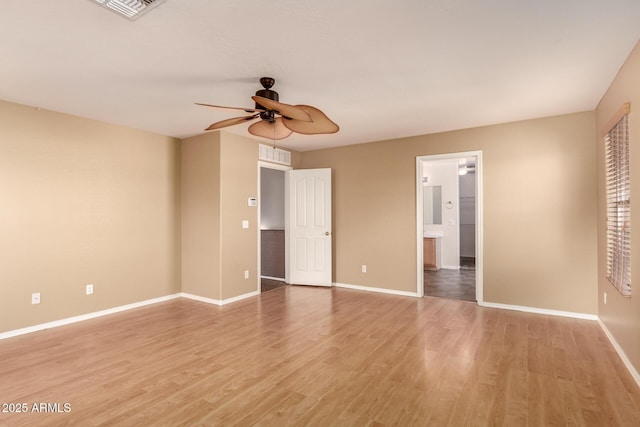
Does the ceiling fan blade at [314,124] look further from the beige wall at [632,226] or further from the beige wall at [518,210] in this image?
the beige wall at [518,210]

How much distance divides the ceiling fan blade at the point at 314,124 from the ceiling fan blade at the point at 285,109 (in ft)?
0.23

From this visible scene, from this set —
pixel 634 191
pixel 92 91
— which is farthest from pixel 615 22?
pixel 92 91

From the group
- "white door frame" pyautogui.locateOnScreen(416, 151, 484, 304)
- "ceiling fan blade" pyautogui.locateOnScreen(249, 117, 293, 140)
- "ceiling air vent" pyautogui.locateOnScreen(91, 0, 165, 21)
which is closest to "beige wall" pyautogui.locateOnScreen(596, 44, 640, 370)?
"white door frame" pyautogui.locateOnScreen(416, 151, 484, 304)

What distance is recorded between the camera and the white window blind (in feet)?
9.05

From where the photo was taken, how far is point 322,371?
107 inches

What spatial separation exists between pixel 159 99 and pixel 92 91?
60 centimetres

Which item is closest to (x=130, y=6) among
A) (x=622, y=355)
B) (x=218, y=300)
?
(x=218, y=300)

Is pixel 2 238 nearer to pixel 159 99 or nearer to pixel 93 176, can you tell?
pixel 93 176

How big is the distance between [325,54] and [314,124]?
54 cm

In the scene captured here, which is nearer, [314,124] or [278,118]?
[314,124]

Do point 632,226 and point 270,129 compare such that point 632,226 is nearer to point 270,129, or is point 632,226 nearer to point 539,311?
point 539,311

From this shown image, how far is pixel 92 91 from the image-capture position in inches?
128

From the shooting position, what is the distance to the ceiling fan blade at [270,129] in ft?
9.93

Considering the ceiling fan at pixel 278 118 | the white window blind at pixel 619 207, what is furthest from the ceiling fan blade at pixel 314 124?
the white window blind at pixel 619 207
